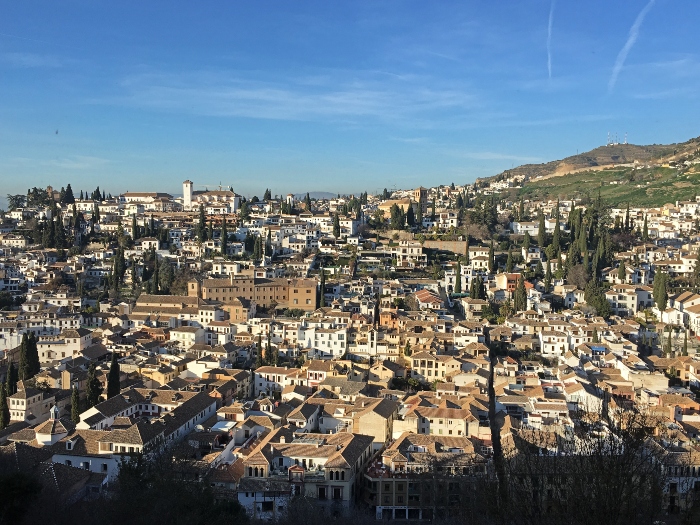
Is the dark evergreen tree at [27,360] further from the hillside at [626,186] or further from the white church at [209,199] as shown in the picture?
the hillside at [626,186]

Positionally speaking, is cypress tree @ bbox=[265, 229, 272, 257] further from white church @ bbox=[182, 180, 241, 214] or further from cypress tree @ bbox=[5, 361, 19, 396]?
cypress tree @ bbox=[5, 361, 19, 396]

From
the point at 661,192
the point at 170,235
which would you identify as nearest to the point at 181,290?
the point at 170,235

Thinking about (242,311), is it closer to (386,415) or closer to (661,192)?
(386,415)

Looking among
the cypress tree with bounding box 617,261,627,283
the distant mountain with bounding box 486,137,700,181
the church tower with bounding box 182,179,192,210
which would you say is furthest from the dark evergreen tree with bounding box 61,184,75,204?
the distant mountain with bounding box 486,137,700,181

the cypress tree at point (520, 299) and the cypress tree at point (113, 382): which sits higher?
the cypress tree at point (520, 299)

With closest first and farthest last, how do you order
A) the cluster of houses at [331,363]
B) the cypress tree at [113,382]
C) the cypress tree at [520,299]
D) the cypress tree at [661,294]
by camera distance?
the cluster of houses at [331,363], the cypress tree at [113,382], the cypress tree at [661,294], the cypress tree at [520,299]

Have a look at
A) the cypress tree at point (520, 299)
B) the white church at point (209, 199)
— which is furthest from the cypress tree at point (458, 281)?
the white church at point (209, 199)

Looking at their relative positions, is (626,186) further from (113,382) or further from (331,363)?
(113,382)

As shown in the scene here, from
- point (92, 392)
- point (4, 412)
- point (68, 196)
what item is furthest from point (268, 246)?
point (68, 196)
